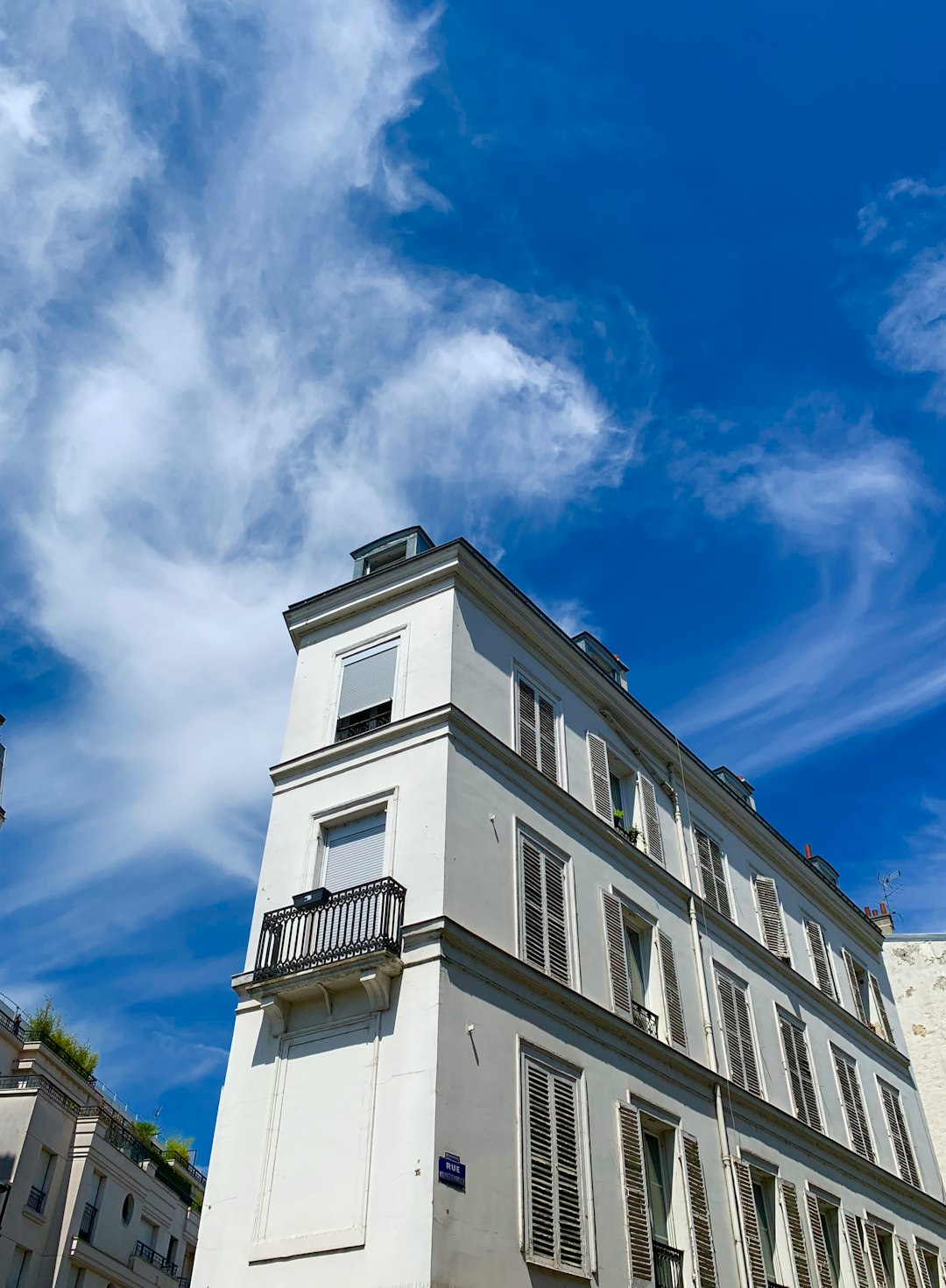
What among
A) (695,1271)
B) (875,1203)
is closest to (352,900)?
(695,1271)

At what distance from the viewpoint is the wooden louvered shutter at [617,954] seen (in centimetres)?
1825

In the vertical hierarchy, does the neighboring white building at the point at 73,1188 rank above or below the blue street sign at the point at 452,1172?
above

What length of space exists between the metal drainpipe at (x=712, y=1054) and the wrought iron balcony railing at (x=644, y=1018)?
5.30ft

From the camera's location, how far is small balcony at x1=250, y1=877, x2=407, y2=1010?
48.4 ft

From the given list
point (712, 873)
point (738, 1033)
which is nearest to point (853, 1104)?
point (738, 1033)

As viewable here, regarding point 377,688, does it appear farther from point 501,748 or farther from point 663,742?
point 663,742

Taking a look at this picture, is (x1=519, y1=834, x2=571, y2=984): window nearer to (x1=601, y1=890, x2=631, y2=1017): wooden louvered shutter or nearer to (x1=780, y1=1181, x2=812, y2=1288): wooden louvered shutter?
(x1=601, y1=890, x2=631, y2=1017): wooden louvered shutter

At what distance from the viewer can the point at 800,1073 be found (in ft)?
76.6

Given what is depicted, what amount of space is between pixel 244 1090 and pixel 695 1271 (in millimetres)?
7690

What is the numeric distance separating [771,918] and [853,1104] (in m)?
4.66

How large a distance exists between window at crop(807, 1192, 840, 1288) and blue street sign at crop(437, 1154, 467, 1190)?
34.8ft

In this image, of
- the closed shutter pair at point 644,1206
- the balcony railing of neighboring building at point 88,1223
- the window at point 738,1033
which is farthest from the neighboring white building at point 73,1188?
the closed shutter pair at point 644,1206

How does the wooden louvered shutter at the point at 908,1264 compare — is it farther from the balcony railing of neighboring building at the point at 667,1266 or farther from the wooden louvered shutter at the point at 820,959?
the balcony railing of neighboring building at the point at 667,1266

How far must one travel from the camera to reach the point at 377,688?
19.2 meters
